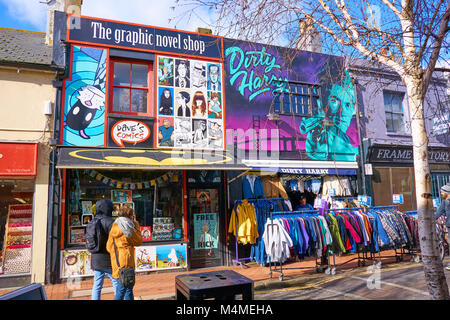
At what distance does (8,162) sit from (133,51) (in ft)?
14.4

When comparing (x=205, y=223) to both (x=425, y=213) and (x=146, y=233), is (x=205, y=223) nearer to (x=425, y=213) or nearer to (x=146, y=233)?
(x=146, y=233)

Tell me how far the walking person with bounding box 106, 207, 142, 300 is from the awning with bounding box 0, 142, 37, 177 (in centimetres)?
420

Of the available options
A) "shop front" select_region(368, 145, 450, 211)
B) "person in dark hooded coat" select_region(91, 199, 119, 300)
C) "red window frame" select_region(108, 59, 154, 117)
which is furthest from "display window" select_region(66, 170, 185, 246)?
"shop front" select_region(368, 145, 450, 211)

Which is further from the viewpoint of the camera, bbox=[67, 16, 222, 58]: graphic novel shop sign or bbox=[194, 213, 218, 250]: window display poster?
bbox=[194, 213, 218, 250]: window display poster

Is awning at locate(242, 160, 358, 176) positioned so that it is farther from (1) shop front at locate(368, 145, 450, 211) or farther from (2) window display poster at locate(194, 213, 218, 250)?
(2) window display poster at locate(194, 213, 218, 250)

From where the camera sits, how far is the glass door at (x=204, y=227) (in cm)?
916

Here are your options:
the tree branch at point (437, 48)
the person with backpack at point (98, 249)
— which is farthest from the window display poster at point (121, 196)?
the tree branch at point (437, 48)

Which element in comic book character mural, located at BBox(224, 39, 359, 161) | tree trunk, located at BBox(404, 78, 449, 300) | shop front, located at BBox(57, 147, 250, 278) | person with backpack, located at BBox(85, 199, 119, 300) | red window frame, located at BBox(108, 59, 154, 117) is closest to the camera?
tree trunk, located at BBox(404, 78, 449, 300)

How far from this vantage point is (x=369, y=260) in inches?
360

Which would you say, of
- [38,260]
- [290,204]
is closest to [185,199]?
[290,204]

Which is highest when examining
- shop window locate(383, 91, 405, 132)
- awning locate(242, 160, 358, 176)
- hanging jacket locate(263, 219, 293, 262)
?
shop window locate(383, 91, 405, 132)

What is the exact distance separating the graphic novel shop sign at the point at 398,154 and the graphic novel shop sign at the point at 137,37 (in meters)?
6.68

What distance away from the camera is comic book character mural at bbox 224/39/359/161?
10.2 meters

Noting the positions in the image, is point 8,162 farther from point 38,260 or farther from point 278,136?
point 278,136
